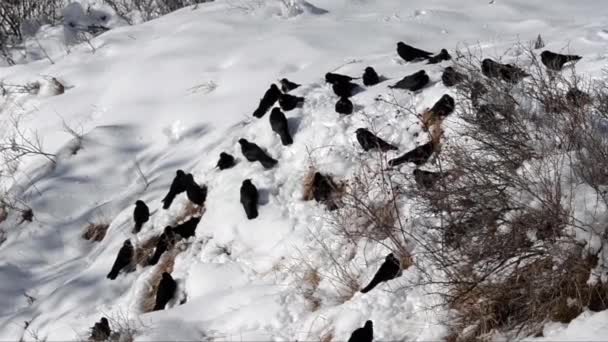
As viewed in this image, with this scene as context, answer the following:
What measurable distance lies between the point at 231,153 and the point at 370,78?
1300 mm

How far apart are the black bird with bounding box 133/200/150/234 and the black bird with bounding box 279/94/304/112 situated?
1.36 metres

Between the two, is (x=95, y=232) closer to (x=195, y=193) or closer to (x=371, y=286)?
(x=195, y=193)

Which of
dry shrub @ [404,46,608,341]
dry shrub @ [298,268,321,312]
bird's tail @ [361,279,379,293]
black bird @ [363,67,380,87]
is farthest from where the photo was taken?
black bird @ [363,67,380,87]

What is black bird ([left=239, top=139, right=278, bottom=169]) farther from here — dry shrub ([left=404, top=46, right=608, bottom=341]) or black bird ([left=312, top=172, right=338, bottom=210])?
dry shrub ([left=404, top=46, right=608, bottom=341])

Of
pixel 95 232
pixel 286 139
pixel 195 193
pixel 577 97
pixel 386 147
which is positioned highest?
pixel 577 97

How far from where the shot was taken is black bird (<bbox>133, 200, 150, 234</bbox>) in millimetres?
5164

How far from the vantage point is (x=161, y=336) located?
3.76 m

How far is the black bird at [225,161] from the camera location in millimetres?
5168

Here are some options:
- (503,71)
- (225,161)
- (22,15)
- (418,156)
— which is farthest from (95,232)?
(22,15)

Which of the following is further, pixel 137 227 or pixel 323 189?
pixel 137 227

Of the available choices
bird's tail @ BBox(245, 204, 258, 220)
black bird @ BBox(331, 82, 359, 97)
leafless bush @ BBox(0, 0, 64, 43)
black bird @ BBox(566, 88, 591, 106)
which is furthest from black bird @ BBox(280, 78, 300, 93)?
leafless bush @ BBox(0, 0, 64, 43)

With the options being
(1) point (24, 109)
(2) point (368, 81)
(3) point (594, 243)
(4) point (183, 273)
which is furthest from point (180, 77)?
(3) point (594, 243)

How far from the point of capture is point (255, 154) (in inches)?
Answer: 197

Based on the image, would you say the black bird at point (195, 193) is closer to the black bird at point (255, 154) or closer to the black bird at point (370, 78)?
the black bird at point (255, 154)
